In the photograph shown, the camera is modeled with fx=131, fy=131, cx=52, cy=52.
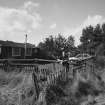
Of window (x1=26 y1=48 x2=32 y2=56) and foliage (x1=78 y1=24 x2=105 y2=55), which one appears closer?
window (x1=26 y1=48 x2=32 y2=56)

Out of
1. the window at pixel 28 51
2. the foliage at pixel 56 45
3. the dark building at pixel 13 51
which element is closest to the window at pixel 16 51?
the dark building at pixel 13 51

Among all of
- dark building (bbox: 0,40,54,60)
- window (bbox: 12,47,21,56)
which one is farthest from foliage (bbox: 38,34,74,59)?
window (bbox: 12,47,21,56)

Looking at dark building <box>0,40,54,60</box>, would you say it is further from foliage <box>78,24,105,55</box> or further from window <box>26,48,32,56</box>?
→ foliage <box>78,24,105,55</box>

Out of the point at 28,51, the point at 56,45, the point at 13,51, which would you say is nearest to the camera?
the point at 13,51

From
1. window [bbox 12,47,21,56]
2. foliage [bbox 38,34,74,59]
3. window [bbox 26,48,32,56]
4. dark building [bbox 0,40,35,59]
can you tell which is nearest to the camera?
dark building [bbox 0,40,35,59]

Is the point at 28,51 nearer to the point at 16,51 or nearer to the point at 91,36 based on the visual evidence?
the point at 16,51

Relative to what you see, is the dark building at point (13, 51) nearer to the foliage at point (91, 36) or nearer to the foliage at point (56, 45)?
the foliage at point (56, 45)

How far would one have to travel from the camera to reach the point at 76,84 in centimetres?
551

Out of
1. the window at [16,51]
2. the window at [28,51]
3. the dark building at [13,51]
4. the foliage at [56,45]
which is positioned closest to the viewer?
the dark building at [13,51]

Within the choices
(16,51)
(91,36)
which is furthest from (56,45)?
(16,51)

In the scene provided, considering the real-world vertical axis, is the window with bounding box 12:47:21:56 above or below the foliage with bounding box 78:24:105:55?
below

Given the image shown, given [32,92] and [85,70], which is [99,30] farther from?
[32,92]

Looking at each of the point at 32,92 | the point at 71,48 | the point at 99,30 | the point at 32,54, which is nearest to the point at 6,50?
the point at 32,54

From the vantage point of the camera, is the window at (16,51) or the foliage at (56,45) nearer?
the window at (16,51)
